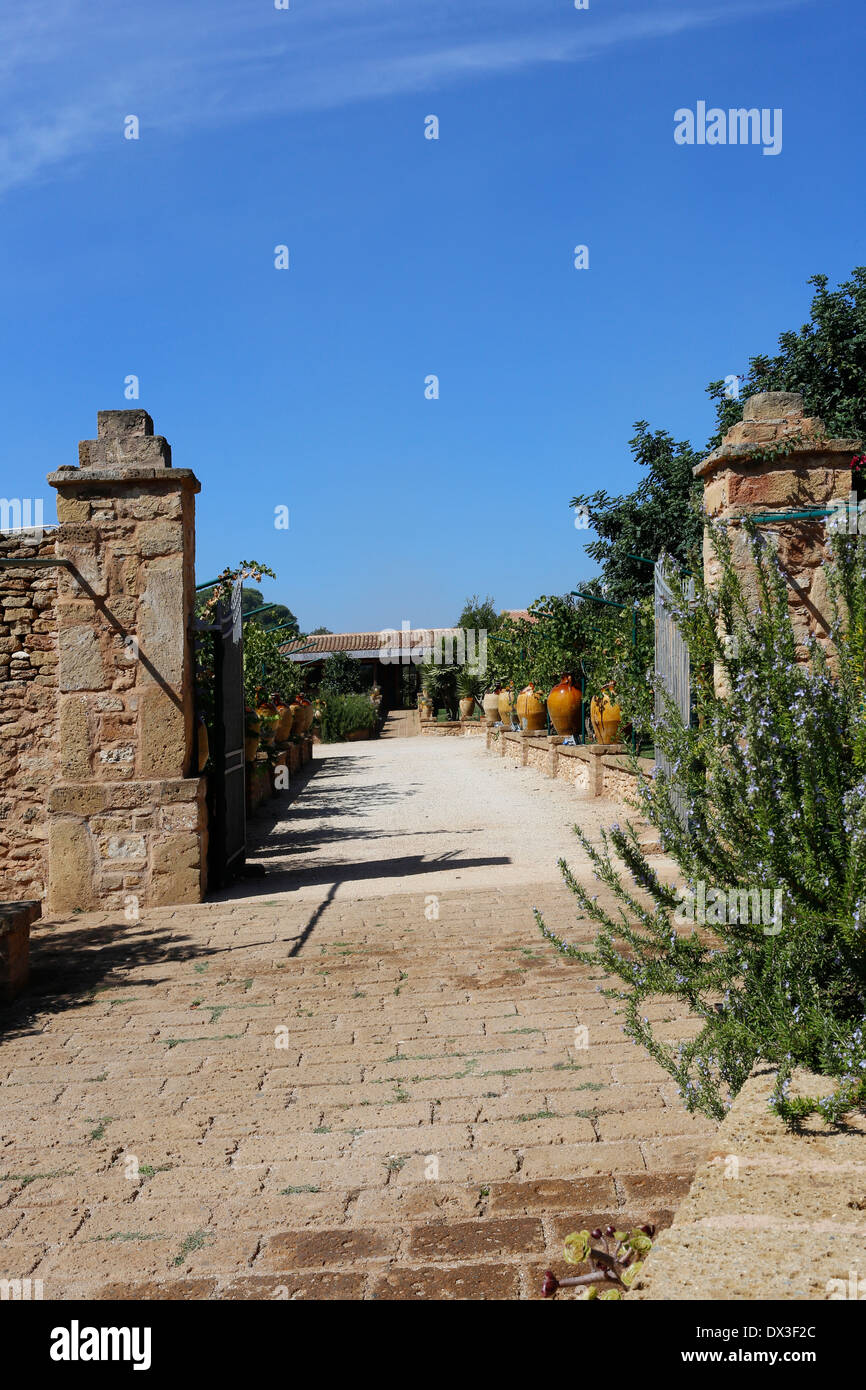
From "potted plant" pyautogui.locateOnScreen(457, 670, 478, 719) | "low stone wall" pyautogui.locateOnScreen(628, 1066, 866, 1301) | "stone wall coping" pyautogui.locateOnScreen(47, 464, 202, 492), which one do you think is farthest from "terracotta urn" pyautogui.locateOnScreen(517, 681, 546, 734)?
"low stone wall" pyautogui.locateOnScreen(628, 1066, 866, 1301)

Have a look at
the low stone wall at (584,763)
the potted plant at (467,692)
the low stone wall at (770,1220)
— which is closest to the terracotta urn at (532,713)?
the low stone wall at (584,763)

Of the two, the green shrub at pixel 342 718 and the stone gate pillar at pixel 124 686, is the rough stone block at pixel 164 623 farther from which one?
the green shrub at pixel 342 718

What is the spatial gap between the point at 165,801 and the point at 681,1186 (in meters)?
4.89

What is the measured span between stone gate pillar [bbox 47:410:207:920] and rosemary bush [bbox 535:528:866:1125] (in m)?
4.38

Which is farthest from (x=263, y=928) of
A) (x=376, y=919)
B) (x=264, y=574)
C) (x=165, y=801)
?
(x=264, y=574)

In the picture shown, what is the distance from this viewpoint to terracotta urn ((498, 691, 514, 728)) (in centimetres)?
1863

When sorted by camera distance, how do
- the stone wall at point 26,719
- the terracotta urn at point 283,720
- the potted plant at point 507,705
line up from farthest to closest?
the potted plant at point 507,705, the terracotta urn at point 283,720, the stone wall at point 26,719

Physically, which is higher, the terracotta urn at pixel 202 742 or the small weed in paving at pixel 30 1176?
the terracotta urn at pixel 202 742

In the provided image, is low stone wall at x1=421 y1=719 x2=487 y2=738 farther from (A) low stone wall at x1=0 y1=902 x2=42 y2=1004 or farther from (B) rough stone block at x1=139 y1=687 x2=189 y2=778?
(A) low stone wall at x1=0 y1=902 x2=42 y2=1004

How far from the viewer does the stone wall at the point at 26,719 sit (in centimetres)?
768

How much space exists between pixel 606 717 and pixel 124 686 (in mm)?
6433

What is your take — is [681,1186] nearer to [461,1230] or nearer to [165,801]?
[461,1230]

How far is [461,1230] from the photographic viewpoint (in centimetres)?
262

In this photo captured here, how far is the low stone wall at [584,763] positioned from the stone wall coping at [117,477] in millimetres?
4193
